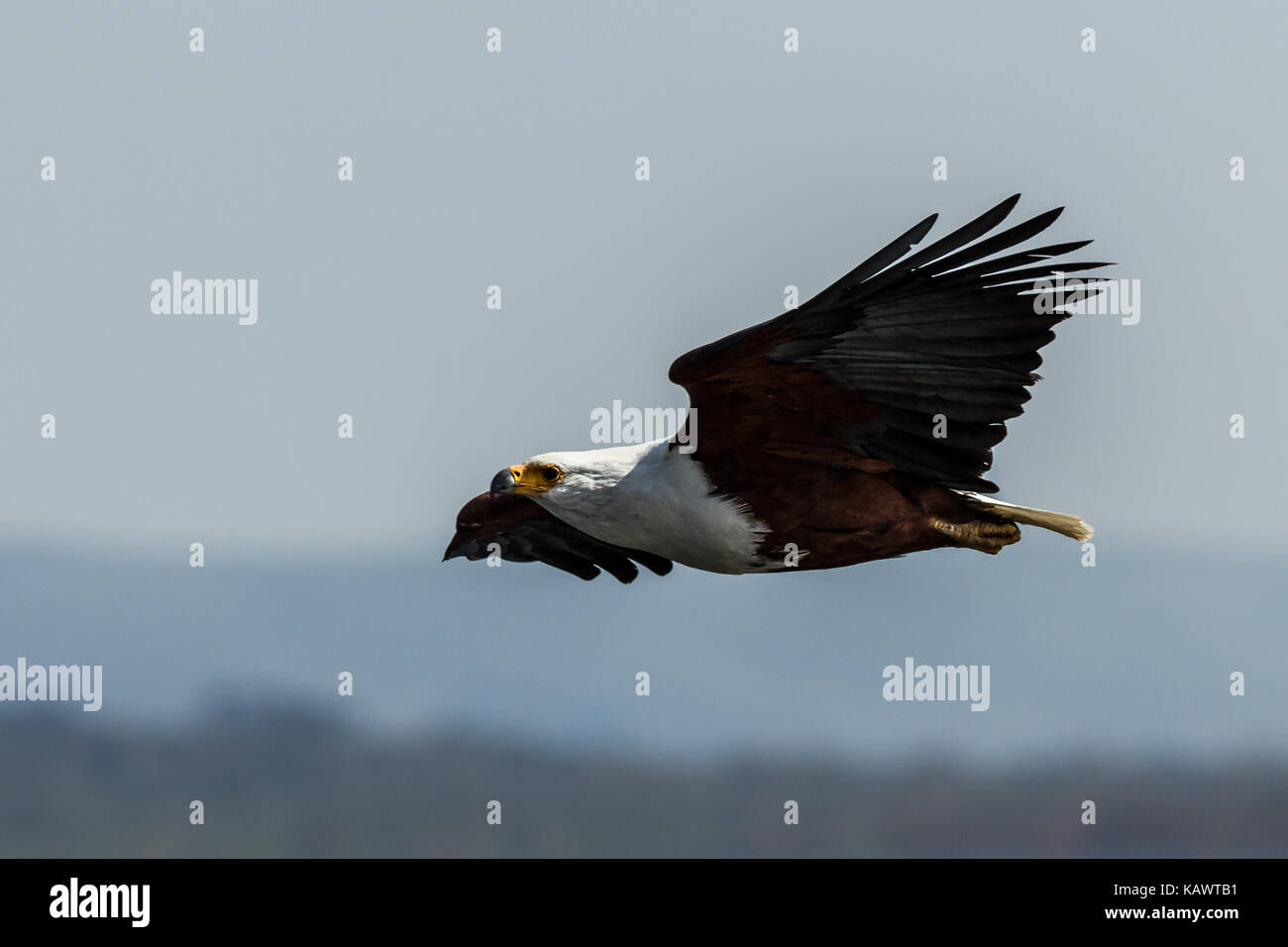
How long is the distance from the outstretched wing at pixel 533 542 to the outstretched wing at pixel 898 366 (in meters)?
2.93

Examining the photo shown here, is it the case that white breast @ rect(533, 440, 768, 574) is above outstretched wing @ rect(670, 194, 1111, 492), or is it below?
below

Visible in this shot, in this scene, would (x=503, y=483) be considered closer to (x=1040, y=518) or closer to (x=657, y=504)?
(x=657, y=504)

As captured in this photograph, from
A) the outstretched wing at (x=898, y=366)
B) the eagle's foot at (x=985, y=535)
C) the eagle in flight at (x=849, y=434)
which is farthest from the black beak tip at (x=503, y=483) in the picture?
the eagle's foot at (x=985, y=535)

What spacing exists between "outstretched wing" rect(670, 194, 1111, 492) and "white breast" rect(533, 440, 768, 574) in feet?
0.90

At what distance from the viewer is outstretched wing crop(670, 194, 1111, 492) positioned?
31.2ft

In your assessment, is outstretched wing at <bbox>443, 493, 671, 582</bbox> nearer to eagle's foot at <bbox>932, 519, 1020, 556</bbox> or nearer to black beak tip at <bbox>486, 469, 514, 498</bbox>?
black beak tip at <bbox>486, 469, 514, 498</bbox>

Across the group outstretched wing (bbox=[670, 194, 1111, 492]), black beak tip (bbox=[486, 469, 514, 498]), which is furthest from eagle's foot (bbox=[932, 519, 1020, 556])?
black beak tip (bbox=[486, 469, 514, 498])

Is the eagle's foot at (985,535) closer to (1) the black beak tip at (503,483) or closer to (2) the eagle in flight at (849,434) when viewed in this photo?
(2) the eagle in flight at (849,434)

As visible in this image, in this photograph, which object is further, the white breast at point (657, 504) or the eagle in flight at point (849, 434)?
the white breast at point (657, 504)

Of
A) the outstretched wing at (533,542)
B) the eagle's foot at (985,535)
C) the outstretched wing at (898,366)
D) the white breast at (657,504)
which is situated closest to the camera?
the outstretched wing at (898,366)

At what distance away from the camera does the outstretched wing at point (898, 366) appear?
9.52 m

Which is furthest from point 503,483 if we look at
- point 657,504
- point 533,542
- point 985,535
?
point 985,535

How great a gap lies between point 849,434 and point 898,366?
27.0 inches
